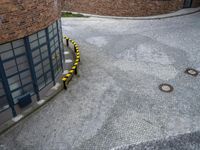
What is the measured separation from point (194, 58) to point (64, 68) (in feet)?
30.5

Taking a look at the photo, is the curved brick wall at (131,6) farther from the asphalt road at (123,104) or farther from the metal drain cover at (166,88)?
the metal drain cover at (166,88)

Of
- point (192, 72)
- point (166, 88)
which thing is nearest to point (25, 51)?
point (166, 88)

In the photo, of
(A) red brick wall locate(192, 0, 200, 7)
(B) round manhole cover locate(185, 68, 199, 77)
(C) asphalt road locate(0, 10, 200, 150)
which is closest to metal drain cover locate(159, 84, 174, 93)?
(C) asphalt road locate(0, 10, 200, 150)

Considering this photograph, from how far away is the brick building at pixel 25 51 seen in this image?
810 cm

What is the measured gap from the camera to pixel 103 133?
869cm

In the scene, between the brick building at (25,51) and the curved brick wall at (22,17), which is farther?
the brick building at (25,51)

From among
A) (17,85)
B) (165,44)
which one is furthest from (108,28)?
(17,85)

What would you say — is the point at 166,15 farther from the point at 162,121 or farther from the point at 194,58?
the point at 162,121

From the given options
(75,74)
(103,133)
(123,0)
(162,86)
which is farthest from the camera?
(123,0)

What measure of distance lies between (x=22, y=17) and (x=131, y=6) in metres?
17.4

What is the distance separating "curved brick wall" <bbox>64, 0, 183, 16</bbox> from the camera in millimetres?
23125

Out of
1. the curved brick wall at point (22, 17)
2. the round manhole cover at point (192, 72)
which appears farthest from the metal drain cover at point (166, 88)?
the curved brick wall at point (22, 17)

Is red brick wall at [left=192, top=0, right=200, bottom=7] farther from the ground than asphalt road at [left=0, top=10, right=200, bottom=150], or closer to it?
farther from the ground

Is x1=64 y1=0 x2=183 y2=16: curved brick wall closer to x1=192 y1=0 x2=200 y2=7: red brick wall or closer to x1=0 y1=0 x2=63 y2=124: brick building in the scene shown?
x1=192 y1=0 x2=200 y2=7: red brick wall
